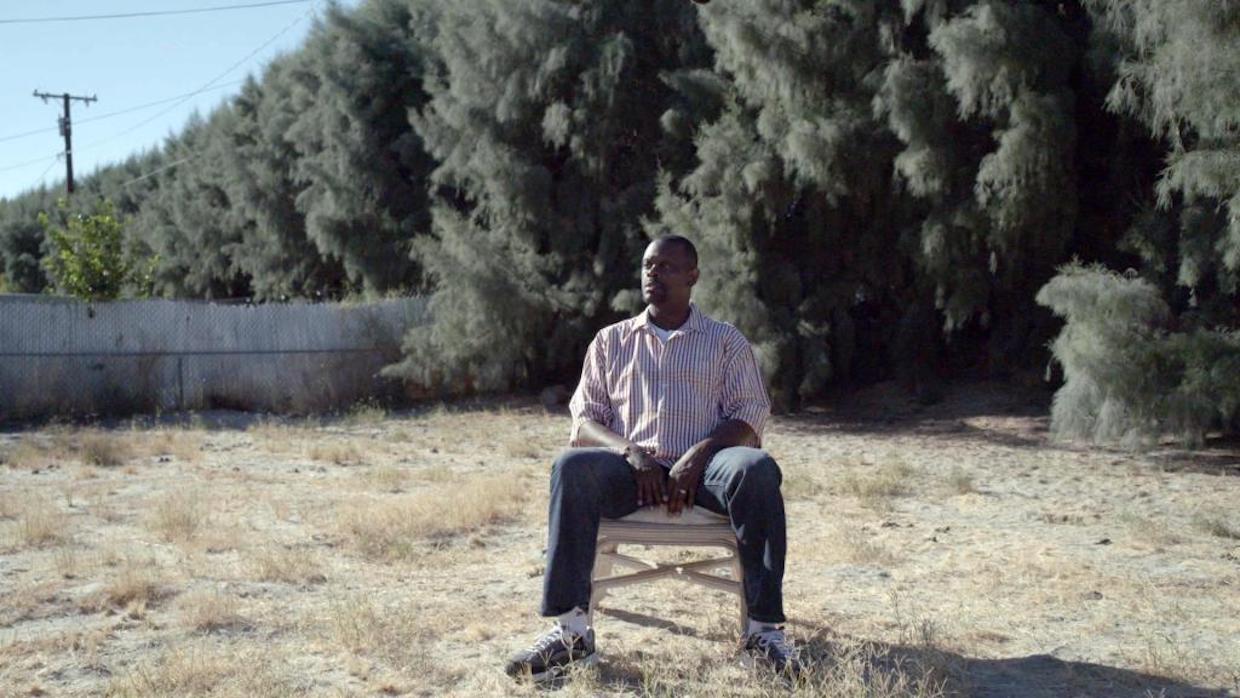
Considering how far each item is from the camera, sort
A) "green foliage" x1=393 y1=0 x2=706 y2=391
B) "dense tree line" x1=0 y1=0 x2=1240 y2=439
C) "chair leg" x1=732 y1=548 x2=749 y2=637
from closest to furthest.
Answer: "chair leg" x1=732 y1=548 x2=749 y2=637, "dense tree line" x1=0 y1=0 x2=1240 y2=439, "green foliage" x1=393 y1=0 x2=706 y2=391

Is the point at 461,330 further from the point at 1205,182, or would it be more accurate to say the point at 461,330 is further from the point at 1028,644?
the point at 1028,644

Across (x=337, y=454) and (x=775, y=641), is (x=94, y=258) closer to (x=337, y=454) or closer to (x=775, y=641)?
(x=337, y=454)

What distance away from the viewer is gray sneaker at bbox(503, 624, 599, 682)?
13.0 ft

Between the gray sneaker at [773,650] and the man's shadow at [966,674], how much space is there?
0.08 metres

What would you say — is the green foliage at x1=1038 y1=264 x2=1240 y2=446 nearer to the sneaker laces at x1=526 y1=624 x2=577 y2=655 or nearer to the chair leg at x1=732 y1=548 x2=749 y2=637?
the chair leg at x1=732 y1=548 x2=749 y2=637

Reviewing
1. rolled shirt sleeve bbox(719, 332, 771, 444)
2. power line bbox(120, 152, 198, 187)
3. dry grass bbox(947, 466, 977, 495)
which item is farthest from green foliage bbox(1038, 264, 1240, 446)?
power line bbox(120, 152, 198, 187)

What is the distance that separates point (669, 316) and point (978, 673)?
1.76 meters

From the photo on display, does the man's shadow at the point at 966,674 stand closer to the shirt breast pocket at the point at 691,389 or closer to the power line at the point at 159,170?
the shirt breast pocket at the point at 691,389

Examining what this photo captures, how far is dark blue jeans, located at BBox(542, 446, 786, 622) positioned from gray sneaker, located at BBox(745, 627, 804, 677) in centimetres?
6

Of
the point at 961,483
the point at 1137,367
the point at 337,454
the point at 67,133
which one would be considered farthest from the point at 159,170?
the point at 961,483

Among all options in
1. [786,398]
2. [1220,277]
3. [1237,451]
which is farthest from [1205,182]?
[786,398]

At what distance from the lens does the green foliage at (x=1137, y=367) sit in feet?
32.2

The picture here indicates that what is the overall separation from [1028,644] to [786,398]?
9.74 m

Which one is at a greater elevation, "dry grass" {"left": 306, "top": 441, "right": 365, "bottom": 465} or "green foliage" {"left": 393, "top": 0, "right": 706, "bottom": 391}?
"green foliage" {"left": 393, "top": 0, "right": 706, "bottom": 391}
